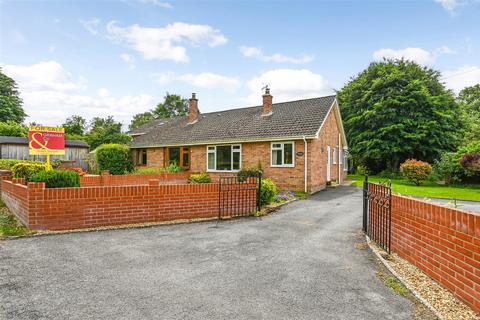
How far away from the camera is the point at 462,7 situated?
466 inches

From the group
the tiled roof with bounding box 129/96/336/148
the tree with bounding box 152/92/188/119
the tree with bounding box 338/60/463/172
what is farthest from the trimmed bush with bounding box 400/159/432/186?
the tree with bounding box 152/92/188/119

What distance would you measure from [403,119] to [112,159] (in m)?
25.3

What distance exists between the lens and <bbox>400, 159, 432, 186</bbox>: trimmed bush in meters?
17.8

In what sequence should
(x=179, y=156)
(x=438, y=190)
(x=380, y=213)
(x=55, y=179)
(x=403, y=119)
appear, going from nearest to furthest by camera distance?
(x=380, y=213) → (x=55, y=179) → (x=438, y=190) → (x=179, y=156) → (x=403, y=119)

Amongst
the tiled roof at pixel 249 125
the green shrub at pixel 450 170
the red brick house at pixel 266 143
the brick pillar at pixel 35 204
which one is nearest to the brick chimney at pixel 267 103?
the red brick house at pixel 266 143

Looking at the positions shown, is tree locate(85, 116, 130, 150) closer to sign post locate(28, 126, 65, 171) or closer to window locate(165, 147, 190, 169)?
window locate(165, 147, 190, 169)

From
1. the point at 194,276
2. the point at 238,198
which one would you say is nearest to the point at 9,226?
the point at 194,276

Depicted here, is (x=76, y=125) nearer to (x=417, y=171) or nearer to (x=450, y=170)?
(x=417, y=171)

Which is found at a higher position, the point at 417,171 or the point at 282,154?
the point at 282,154

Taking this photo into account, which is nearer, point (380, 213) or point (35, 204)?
point (380, 213)

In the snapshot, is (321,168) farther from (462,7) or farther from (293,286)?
(293,286)

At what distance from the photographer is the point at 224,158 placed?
18.2 meters

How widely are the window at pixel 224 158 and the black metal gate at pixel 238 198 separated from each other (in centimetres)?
813

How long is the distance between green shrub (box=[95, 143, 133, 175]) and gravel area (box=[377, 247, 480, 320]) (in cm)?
2081
